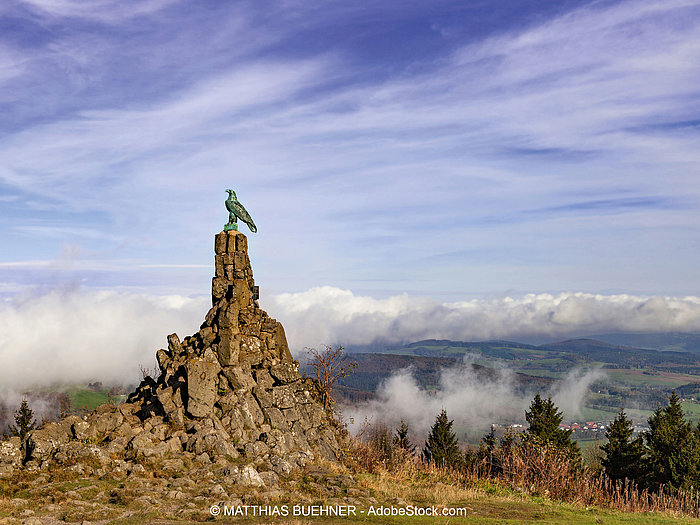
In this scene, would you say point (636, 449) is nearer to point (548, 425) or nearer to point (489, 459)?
point (548, 425)

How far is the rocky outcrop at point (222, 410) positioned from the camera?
32.2m

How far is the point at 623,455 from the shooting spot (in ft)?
250

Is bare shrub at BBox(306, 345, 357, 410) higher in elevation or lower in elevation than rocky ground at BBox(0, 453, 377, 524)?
higher

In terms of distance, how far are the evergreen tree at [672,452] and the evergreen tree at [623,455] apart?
2.05 meters

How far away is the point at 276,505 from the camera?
2595 cm

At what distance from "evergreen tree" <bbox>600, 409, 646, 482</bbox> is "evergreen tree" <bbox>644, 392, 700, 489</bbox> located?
2051 millimetres

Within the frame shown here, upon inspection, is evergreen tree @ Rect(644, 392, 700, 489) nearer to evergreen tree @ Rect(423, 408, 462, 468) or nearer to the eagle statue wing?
evergreen tree @ Rect(423, 408, 462, 468)

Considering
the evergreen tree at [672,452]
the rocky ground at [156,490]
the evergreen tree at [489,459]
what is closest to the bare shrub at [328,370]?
the rocky ground at [156,490]

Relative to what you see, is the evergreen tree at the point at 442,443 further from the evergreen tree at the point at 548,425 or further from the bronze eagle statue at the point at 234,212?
the bronze eagle statue at the point at 234,212

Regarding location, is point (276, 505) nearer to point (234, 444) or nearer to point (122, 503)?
point (122, 503)

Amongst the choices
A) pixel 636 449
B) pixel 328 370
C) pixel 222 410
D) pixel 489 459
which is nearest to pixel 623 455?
pixel 636 449

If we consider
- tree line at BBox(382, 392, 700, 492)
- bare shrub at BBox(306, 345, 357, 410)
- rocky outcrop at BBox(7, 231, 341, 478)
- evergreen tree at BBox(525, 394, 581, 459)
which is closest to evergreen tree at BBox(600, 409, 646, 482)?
tree line at BBox(382, 392, 700, 492)

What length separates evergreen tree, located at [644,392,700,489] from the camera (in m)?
59.2

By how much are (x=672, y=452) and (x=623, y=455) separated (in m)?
12.0
